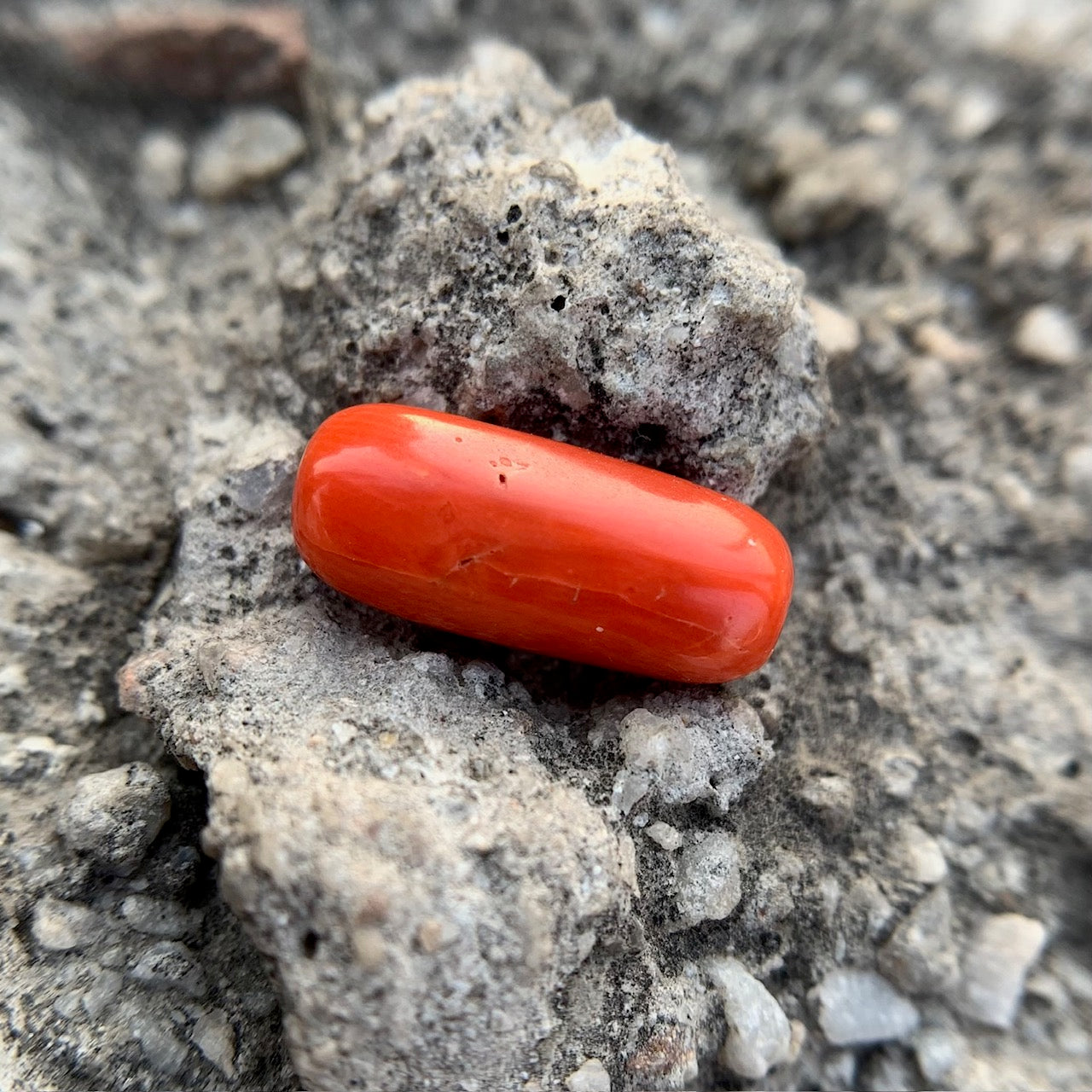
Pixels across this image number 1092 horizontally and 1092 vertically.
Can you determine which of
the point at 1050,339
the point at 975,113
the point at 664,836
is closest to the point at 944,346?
the point at 1050,339

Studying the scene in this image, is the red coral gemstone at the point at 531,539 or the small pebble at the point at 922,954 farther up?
the red coral gemstone at the point at 531,539

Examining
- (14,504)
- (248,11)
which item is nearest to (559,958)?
(14,504)

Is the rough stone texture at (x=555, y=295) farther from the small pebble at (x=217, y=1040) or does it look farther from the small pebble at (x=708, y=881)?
the small pebble at (x=217, y=1040)

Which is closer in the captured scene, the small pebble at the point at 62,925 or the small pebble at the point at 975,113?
the small pebble at the point at 62,925

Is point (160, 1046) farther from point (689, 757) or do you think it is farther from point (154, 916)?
point (689, 757)

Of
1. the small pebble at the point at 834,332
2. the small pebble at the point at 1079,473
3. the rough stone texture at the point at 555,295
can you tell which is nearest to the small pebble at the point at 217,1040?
the rough stone texture at the point at 555,295

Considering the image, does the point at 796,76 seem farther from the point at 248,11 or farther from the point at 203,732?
the point at 203,732
